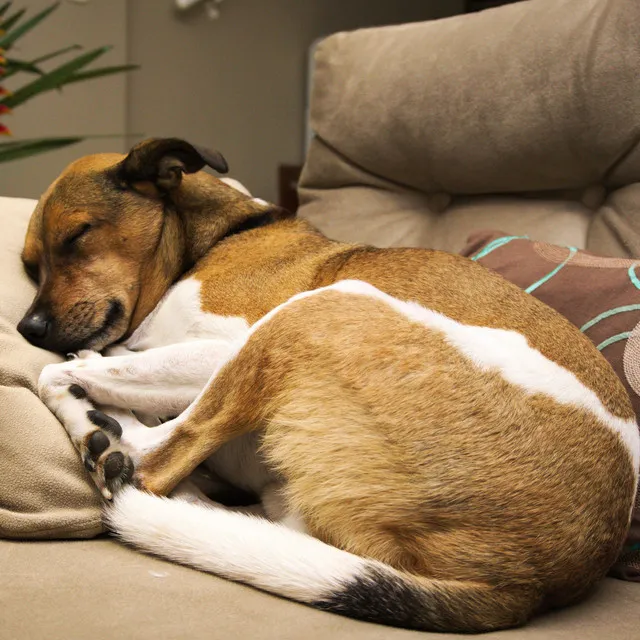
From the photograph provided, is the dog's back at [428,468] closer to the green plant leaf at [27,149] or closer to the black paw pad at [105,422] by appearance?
the black paw pad at [105,422]

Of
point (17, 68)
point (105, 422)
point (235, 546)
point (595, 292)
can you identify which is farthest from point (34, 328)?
point (17, 68)

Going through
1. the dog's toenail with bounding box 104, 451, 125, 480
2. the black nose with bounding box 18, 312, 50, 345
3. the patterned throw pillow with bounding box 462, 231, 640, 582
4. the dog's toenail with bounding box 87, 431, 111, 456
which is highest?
the patterned throw pillow with bounding box 462, 231, 640, 582

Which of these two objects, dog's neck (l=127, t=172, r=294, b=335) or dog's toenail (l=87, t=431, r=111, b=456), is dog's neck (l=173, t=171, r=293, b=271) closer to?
dog's neck (l=127, t=172, r=294, b=335)

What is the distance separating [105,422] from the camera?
1.52 metres

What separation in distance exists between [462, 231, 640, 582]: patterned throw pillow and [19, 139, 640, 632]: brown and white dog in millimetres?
146

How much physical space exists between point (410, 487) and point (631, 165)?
131cm

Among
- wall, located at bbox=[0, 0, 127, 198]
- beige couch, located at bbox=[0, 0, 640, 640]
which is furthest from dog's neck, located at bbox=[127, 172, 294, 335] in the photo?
wall, located at bbox=[0, 0, 127, 198]

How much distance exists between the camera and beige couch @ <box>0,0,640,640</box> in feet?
3.58

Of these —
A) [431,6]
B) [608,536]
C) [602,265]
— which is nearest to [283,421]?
[608,536]

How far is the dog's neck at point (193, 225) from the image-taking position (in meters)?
1.95

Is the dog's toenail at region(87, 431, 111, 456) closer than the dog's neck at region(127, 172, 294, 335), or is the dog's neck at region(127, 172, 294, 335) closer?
the dog's toenail at region(87, 431, 111, 456)

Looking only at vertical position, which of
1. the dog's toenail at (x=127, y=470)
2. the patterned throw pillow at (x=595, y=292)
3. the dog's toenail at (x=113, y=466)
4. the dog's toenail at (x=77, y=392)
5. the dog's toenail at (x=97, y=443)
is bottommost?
the dog's toenail at (x=127, y=470)

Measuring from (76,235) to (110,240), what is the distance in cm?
8

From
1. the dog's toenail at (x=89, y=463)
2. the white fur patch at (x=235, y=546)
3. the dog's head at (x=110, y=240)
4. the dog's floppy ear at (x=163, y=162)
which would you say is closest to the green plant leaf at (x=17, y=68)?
the dog's head at (x=110, y=240)
